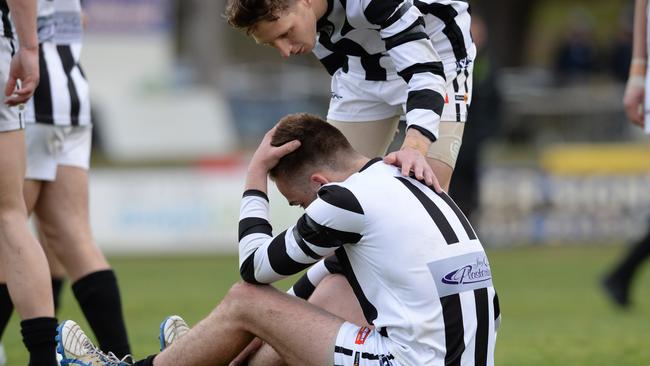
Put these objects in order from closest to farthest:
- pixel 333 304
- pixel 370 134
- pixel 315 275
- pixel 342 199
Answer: pixel 342 199, pixel 333 304, pixel 315 275, pixel 370 134

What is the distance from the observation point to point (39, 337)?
17.8 feet

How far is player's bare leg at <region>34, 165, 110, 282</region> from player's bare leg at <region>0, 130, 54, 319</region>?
522mm

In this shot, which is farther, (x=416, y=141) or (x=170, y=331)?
(x=170, y=331)

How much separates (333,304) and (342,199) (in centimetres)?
79

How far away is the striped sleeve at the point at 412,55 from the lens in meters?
4.98

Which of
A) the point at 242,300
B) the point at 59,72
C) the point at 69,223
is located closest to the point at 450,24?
the point at 242,300

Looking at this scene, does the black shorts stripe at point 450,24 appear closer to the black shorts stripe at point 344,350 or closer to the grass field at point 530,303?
the black shorts stripe at point 344,350

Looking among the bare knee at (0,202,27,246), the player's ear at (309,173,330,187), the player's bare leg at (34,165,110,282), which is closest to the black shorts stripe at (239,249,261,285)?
the player's ear at (309,173,330,187)

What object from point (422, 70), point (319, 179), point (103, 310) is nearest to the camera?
point (319, 179)

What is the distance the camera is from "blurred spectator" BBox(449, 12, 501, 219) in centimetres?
1395

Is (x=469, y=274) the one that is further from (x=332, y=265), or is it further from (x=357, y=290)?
(x=332, y=265)

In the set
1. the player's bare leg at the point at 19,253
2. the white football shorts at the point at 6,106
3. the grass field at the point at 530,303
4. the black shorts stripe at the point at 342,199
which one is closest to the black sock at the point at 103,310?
the player's bare leg at the point at 19,253

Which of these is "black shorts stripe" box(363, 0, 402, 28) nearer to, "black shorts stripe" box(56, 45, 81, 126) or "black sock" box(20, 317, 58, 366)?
"black shorts stripe" box(56, 45, 81, 126)

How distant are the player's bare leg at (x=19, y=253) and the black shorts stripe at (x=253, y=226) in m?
1.05
